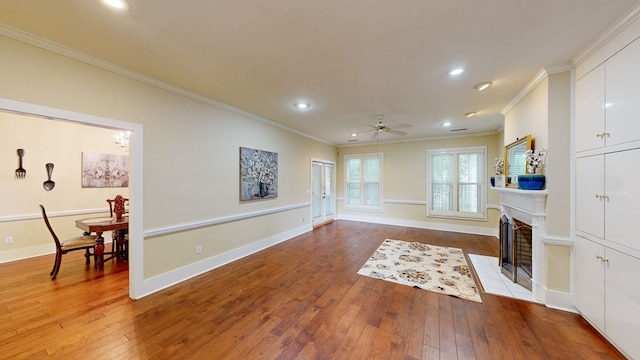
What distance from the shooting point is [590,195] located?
2.10 meters

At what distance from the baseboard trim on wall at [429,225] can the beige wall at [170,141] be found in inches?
143

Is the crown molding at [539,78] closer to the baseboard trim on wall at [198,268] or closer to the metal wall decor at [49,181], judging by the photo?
the baseboard trim on wall at [198,268]

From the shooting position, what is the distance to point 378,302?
256 centimetres

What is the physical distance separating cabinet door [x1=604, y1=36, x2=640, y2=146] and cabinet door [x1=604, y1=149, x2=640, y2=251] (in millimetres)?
159

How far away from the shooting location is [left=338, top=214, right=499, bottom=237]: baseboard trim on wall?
18.6ft

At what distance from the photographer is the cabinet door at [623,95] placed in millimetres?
1641

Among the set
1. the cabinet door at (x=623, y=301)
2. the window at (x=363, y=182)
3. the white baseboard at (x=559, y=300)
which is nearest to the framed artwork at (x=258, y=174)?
the window at (x=363, y=182)

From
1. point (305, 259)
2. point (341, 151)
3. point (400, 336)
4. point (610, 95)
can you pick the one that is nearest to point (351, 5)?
point (610, 95)

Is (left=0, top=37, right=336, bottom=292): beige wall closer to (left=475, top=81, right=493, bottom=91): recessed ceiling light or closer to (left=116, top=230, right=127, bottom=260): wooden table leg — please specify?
(left=116, top=230, right=127, bottom=260): wooden table leg

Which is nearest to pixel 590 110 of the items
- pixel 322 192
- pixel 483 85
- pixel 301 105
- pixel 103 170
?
pixel 483 85

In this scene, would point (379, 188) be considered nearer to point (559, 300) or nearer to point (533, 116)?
point (533, 116)

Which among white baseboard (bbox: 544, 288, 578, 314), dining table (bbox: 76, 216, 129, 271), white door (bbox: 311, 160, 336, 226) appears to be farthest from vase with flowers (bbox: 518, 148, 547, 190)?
dining table (bbox: 76, 216, 129, 271)

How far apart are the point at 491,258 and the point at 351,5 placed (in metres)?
4.68

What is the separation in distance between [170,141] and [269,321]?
2.59 m
